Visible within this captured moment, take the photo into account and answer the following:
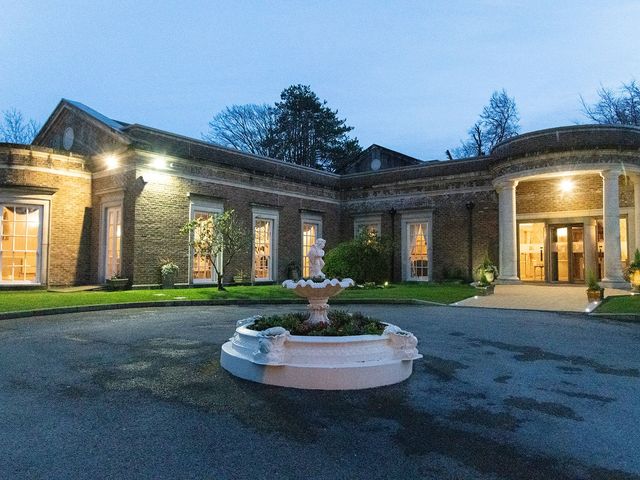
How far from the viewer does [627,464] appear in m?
2.95

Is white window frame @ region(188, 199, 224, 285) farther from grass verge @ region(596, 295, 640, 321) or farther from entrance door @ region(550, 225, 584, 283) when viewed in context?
entrance door @ region(550, 225, 584, 283)

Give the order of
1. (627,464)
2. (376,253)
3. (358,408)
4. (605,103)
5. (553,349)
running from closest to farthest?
(627,464), (358,408), (553,349), (376,253), (605,103)

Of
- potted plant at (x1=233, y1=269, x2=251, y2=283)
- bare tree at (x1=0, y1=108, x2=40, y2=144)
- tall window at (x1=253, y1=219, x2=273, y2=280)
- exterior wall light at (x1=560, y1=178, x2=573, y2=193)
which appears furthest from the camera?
bare tree at (x1=0, y1=108, x2=40, y2=144)

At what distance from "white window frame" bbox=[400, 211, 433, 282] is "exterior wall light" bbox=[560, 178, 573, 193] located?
5.65 metres

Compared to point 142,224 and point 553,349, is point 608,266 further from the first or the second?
point 142,224

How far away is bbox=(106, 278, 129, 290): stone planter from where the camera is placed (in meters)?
15.1

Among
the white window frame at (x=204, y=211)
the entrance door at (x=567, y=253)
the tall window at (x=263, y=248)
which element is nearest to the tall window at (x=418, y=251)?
the entrance door at (x=567, y=253)

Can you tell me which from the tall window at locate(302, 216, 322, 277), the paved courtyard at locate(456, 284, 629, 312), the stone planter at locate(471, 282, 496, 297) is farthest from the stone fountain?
the tall window at locate(302, 216, 322, 277)

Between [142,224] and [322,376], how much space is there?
12.6m

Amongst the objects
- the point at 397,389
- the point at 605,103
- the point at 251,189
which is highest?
the point at 605,103

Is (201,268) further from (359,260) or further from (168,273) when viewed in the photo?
(359,260)

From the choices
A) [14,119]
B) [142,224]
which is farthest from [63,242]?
[14,119]

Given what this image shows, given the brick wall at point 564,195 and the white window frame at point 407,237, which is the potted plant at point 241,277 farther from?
the brick wall at point 564,195

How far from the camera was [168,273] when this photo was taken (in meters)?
15.8
